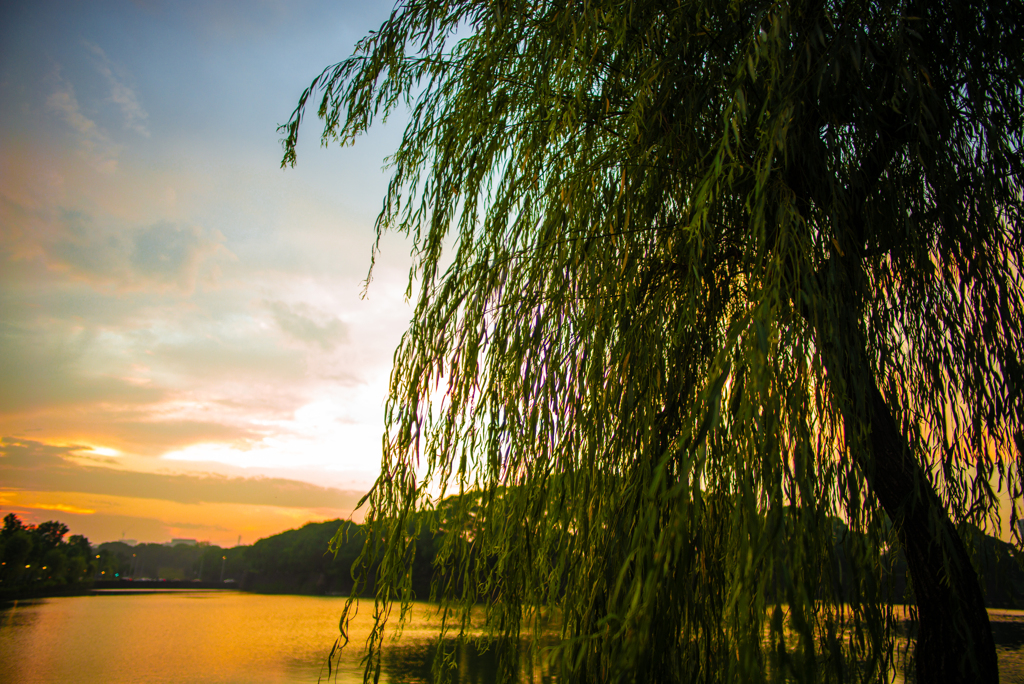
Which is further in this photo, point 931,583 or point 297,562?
point 297,562

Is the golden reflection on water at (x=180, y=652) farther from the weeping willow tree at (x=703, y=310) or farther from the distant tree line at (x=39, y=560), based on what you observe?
the distant tree line at (x=39, y=560)

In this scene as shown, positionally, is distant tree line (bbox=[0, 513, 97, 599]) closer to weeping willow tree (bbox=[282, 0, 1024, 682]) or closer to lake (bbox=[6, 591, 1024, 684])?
lake (bbox=[6, 591, 1024, 684])

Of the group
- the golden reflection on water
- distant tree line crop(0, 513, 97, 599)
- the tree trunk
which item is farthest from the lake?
distant tree line crop(0, 513, 97, 599)

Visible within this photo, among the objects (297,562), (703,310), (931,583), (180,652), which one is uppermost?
(703,310)

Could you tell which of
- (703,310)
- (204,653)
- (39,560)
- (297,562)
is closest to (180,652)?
(204,653)

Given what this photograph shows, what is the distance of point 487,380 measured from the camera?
1.64 meters

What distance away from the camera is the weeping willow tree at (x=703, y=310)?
4.33 feet

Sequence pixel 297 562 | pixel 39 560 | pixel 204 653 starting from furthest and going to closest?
pixel 297 562, pixel 39 560, pixel 204 653

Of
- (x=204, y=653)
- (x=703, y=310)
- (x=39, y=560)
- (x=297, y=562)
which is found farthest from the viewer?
(x=297, y=562)

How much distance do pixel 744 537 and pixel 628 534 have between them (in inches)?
11.7

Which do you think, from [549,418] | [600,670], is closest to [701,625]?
[600,670]

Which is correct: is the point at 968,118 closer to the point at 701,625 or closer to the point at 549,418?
the point at 549,418

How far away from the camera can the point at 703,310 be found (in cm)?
146

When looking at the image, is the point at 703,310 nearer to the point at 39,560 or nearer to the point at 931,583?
the point at 931,583
